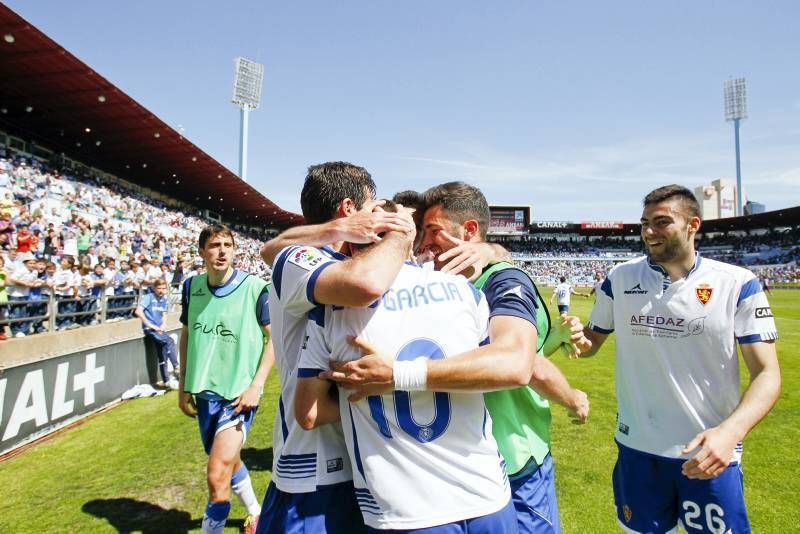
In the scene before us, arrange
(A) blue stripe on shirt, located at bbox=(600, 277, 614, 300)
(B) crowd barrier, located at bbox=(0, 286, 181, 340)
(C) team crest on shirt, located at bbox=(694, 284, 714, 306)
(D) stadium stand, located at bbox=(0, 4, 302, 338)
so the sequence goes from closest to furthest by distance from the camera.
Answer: (C) team crest on shirt, located at bbox=(694, 284, 714, 306)
(A) blue stripe on shirt, located at bbox=(600, 277, 614, 300)
(B) crowd barrier, located at bbox=(0, 286, 181, 340)
(D) stadium stand, located at bbox=(0, 4, 302, 338)

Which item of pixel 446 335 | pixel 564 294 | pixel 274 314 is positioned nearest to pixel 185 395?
pixel 274 314

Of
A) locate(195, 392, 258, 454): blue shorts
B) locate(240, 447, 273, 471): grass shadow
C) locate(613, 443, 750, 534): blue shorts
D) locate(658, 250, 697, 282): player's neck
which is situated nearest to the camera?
locate(613, 443, 750, 534): blue shorts

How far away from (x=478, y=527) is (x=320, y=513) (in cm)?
62

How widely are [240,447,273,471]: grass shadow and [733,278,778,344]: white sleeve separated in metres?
4.84

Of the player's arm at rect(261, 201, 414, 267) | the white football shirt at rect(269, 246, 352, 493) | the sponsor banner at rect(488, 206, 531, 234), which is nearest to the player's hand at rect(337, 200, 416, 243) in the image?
the player's arm at rect(261, 201, 414, 267)

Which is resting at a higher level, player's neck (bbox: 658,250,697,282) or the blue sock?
player's neck (bbox: 658,250,697,282)

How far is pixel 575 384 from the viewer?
31.2ft

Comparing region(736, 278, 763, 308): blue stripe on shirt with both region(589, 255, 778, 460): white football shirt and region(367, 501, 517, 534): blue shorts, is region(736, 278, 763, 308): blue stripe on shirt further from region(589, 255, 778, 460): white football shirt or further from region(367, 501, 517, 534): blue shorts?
region(367, 501, 517, 534): blue shorts

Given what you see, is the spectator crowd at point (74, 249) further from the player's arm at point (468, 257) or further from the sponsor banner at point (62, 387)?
the player's arm at point (468, 257)

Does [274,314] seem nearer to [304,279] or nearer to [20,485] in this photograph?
[304,279]

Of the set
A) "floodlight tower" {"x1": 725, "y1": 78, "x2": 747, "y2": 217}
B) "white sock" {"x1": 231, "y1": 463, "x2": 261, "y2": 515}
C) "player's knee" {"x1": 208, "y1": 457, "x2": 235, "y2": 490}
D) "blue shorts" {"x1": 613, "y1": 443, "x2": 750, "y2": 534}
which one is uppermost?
"floodlight tower" {"x1": 725, "y1": 78, "x2": 747, "y2": 217}

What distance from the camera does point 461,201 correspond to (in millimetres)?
2336

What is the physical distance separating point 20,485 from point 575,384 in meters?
8.81

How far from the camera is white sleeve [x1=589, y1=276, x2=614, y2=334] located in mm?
3252
